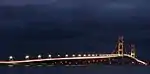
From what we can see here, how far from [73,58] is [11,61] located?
17.2m

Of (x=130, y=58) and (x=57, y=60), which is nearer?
(x=57, y=60)

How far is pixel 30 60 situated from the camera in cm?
16125

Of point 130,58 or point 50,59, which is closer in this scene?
point 50,59

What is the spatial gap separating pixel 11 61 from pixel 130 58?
119 feet

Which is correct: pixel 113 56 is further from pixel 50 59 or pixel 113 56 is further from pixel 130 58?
pixel 50 59

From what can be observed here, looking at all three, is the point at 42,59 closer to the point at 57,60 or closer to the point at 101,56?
the point at 57,60

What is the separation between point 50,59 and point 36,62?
4.23 m

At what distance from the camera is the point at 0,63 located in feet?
533

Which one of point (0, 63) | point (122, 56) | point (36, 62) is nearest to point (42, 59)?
point (36, 62)

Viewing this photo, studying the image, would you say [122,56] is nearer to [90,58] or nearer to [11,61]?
[90,58]

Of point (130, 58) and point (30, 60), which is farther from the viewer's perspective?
point (130, 58)

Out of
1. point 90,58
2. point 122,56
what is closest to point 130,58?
point 122,56

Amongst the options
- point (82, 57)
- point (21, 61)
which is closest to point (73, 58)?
point (82, 57)

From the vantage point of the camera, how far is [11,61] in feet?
534
